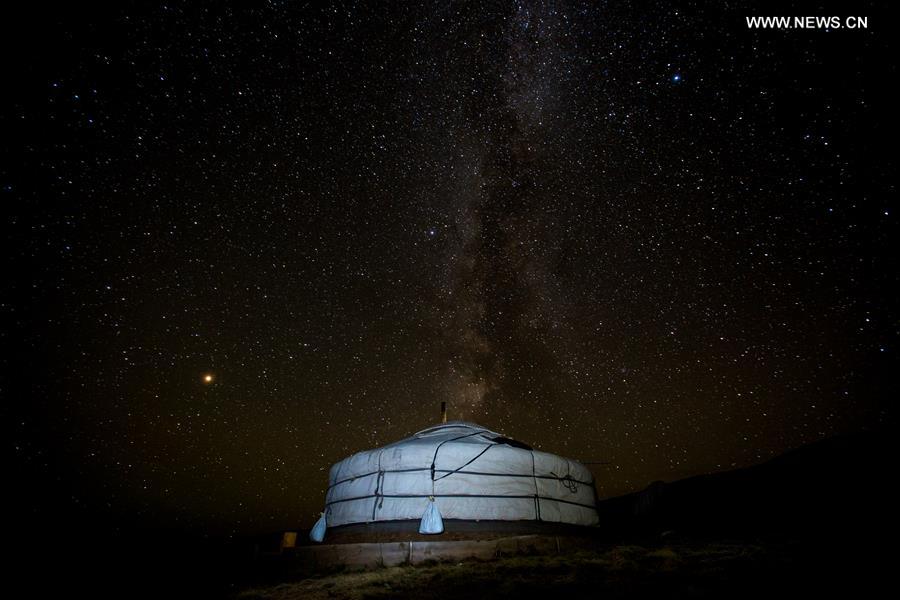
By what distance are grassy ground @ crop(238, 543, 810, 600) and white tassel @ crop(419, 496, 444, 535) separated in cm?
110

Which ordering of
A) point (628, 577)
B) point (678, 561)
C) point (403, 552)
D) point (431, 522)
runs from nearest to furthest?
point (628, 577) < point (678, 561) < point (403, 552) < point (431, 522)

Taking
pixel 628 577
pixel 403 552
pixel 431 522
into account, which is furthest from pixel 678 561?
pixel 431 522

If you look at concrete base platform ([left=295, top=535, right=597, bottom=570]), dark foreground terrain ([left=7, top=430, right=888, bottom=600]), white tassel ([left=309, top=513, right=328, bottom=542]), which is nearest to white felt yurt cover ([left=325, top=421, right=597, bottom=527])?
white tassel ([left=309, top=513, right=328, bottom=542])

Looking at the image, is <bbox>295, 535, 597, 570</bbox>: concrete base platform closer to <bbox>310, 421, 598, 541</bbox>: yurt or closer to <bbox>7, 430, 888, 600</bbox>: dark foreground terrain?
<bbox>7, 430, 888, 600</bbox>: dark foreground terrain

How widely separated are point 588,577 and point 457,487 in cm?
311

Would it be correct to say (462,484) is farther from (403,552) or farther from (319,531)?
(319,531)

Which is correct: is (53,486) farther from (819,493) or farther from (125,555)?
(819,493)

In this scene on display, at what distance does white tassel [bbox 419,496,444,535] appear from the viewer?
5.51 metres

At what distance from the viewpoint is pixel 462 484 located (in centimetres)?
600

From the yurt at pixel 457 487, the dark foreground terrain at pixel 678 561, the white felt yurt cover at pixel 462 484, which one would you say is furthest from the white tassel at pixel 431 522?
the dark foreground terrain at pixel 678 561

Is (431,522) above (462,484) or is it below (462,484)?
below

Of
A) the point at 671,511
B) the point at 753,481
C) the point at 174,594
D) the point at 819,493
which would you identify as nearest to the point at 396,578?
the point at 174,594

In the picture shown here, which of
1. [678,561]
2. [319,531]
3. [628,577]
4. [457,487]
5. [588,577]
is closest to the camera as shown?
[628,577]

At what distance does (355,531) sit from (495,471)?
7.82 ft
